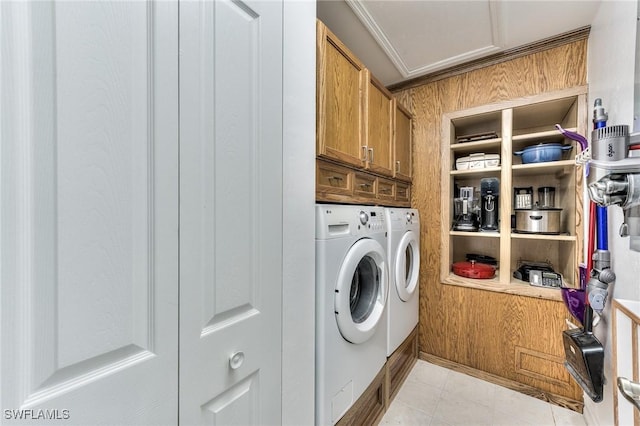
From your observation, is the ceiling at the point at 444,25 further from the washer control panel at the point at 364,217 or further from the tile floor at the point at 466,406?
the tile floor at the point at 466,406

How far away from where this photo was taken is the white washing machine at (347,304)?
1.03 metres

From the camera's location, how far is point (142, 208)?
1.67 ft

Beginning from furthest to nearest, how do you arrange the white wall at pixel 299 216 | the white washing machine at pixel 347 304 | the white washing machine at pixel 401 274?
the white washing machine at pixel 401 274
the white washing machine at pixel 347 304
the white wall at pixel 299 216

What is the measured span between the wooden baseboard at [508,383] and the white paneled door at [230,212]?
1702mm

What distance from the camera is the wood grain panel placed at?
1622 millimetres

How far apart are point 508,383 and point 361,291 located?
133 centimetres

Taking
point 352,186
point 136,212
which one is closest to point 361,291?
point 352,186

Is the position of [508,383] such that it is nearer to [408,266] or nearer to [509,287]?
[509,287]

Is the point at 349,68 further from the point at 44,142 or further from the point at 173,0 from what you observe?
the point at 44,142

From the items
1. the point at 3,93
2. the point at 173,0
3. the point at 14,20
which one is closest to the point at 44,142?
the point at 3,93

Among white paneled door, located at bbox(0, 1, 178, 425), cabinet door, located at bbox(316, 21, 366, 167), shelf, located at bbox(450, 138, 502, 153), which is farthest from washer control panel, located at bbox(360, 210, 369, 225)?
shelf, located at bbox(450, 138, 502, 153)

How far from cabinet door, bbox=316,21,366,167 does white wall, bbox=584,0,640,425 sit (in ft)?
3.48

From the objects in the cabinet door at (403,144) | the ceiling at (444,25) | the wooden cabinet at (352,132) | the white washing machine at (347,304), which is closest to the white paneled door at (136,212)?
the white washing machine at (347,304)

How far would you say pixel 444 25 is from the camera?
4.95 feet
